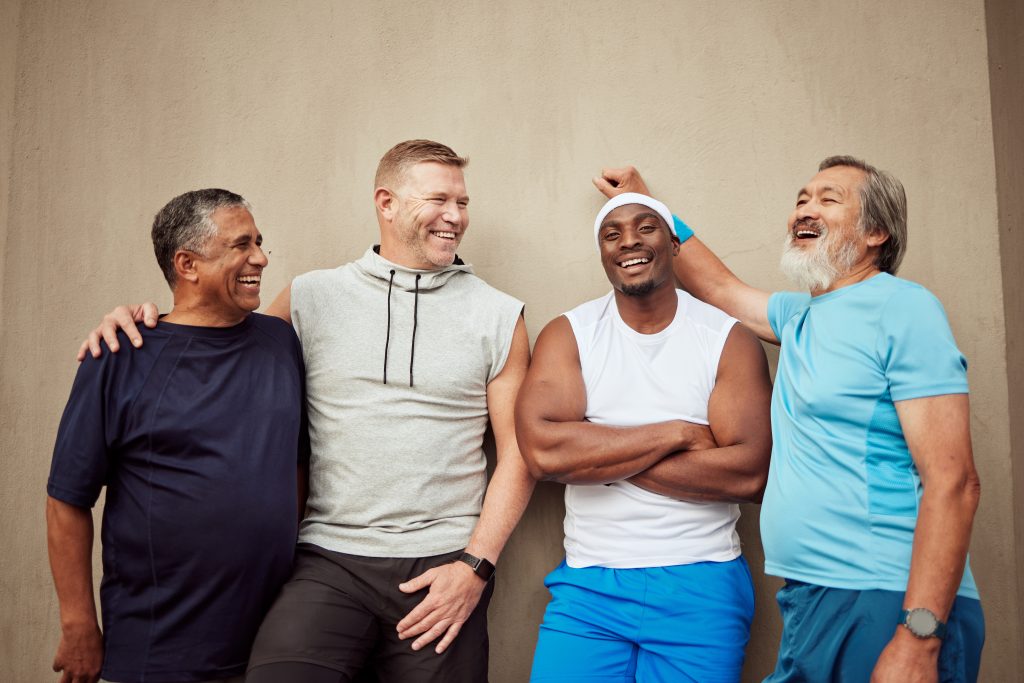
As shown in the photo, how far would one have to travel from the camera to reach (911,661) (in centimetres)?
170

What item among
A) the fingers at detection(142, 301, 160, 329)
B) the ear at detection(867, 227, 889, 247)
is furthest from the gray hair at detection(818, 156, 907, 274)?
the fingers at detection(142, 301, 160, 329)

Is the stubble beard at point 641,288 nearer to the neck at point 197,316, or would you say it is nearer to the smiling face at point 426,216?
the smiling face at point 426,216

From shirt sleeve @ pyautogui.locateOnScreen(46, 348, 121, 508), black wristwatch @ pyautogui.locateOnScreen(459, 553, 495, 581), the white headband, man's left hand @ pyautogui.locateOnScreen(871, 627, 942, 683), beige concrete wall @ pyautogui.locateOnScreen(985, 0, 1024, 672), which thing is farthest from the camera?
beige concrete wall @ pyautogui.locateOnScreen(985, 0, 1024, 672)

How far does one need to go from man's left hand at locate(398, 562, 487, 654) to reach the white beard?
1334mm

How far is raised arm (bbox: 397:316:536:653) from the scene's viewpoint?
2242 millimetres

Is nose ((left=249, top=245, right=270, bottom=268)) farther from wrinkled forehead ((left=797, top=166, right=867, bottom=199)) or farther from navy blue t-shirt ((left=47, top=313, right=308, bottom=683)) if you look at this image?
wrinkled forehead ((left=797, top=166, right=867, bottom=199))

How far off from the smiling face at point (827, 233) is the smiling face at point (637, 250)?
1.20 ft

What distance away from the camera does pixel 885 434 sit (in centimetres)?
190

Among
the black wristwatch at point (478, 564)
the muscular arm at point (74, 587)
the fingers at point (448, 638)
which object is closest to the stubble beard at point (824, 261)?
the black wristwatch at point (478, 564)

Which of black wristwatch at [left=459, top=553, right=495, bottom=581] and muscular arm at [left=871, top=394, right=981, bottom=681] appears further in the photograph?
black wristwatch at [left=459, top=553, right=495, bottom=581]

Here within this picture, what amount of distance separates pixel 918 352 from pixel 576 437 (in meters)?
0.92

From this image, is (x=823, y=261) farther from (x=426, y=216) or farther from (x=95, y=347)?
(x=95, y=347)

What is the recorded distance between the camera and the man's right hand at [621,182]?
2783 mm

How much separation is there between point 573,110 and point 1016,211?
1.68 metres
